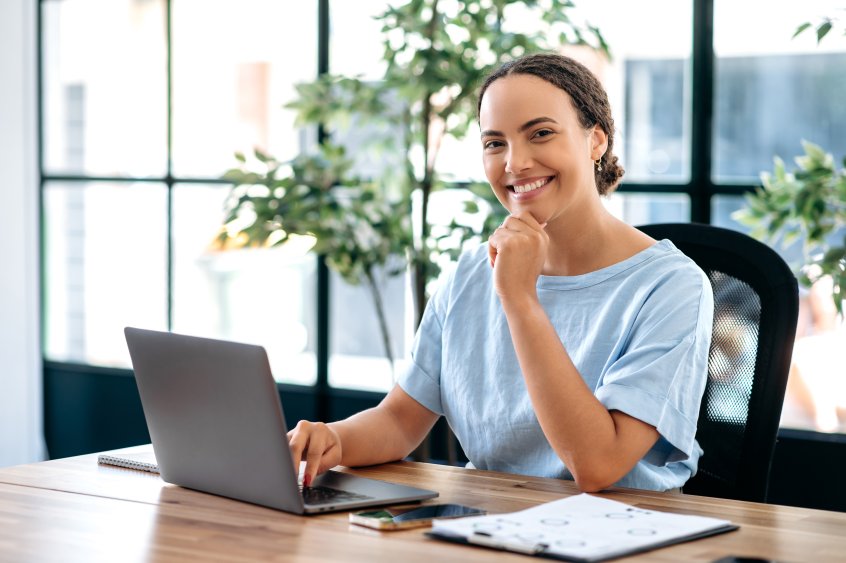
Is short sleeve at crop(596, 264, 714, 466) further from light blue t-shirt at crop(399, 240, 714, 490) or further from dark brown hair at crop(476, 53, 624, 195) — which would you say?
dark brown hair at crop(476, 53, 624, 195)

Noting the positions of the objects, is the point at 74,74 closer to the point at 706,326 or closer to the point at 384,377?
the point at 384,377

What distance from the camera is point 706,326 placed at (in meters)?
1.72

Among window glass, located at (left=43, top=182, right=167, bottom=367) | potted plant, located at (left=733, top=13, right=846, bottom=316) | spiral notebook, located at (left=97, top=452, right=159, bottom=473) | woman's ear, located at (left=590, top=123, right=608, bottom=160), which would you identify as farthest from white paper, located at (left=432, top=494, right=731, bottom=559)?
window glass, located at (left=43, top=182, right=167, bottom=367)

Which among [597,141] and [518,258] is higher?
[597,141]

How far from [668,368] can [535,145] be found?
0.41 metres

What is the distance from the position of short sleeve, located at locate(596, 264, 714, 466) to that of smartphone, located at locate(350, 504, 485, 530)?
30 cm

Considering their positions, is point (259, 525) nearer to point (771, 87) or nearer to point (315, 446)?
point (315, 446)

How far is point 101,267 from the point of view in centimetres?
468

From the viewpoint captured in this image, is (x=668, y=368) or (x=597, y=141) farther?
(x=597, y=141)

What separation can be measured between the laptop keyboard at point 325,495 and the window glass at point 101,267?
10.0ft

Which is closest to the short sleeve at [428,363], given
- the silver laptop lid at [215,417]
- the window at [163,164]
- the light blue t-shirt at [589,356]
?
the light blue t-shirt at [589,356]

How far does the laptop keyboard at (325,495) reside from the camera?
1462 millimetres

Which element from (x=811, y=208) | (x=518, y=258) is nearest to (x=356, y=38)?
(x=811, y=208)

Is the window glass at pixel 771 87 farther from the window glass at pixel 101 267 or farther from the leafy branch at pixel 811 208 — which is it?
the window glass at pixel 101 267
